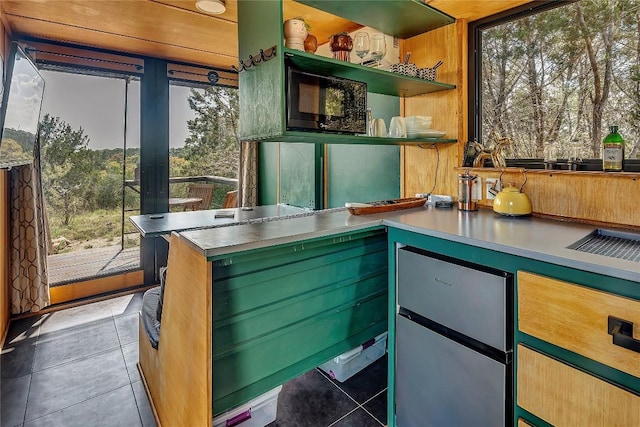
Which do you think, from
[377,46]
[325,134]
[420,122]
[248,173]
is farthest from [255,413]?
[248,173]

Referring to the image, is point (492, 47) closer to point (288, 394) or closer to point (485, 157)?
point (485, 157)

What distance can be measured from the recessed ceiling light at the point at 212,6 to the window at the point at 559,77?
160 centimetres

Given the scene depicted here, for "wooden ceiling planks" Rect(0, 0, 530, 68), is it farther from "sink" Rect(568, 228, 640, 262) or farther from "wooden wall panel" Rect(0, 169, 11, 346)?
"sink" Rect(568, 228, 640, 262)

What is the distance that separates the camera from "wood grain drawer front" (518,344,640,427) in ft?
3.22

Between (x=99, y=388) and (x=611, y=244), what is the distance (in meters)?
2.60

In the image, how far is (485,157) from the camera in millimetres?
2080

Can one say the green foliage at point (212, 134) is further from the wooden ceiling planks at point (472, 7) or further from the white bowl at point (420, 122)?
the wooden ceiling planks at point (472, 7)

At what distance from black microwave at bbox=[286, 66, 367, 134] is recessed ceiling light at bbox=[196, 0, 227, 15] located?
3.45 feet

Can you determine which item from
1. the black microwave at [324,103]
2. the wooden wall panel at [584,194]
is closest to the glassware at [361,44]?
the black microwave at [324,103]

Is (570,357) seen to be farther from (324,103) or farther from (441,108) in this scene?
(441,108)

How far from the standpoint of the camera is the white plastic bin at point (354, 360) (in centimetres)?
206

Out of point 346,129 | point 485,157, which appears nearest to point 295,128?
point 346,129

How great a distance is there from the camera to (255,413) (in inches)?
66.2

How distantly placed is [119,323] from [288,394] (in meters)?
1.66
